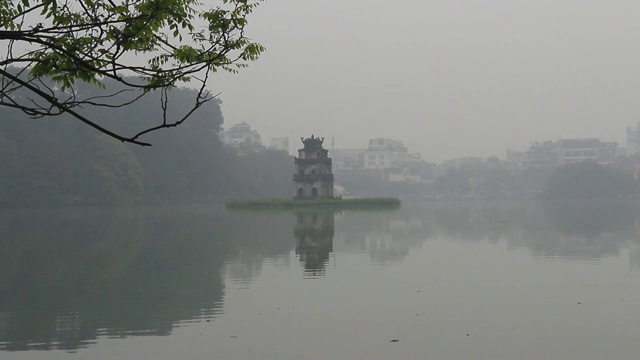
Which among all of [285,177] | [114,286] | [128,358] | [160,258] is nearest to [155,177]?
[285,177]

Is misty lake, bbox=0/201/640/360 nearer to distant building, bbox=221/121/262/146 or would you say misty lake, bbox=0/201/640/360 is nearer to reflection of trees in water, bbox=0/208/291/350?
reflection of trees in water, bbox=0/208/291/350

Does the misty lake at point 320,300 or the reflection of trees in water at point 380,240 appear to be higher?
the reflection of trees in water at point 380,240

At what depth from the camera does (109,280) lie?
1485cm

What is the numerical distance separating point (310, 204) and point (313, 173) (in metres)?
5.32

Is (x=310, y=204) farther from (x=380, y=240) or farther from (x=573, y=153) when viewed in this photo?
(x=573, y=153)

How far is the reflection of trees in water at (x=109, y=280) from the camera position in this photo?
10227 mm

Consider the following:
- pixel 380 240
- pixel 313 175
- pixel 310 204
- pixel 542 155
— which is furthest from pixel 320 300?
pixel 542 155

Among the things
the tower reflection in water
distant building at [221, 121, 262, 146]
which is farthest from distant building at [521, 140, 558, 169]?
the tower reflection in water

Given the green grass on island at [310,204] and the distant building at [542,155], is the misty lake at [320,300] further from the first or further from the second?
the distant building at [542,155]

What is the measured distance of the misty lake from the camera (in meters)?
9.04

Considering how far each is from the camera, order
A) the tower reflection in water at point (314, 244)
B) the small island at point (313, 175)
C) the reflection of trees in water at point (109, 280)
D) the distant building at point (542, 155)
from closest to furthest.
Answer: the reflection of trees in water at point (109, 280)
the tower reflection in water at point (314, 244)
the small island at point (313, 175)
the distant building at point (542, 155)

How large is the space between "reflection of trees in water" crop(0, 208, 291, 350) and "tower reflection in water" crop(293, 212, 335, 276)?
2.09 ft

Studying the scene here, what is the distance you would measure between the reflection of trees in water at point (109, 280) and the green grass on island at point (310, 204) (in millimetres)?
24545

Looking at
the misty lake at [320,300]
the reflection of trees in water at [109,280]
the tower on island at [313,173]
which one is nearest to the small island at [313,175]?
the tower on island at [313,173]
